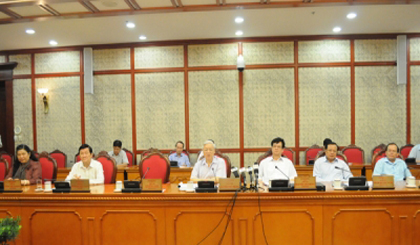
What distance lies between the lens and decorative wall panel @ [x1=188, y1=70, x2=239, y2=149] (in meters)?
6.37

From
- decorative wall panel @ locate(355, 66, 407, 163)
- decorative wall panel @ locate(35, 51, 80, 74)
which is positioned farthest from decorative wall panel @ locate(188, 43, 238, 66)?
decorative wall panel @ locate(355, 66, 407, 163)

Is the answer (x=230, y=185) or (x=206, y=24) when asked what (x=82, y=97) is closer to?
(x=206, y=24)

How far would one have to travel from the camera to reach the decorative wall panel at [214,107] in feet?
20.9

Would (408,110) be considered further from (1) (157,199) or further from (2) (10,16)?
(2) (10,16)

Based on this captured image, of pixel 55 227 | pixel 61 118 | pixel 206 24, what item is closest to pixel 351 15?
pixel 206 24

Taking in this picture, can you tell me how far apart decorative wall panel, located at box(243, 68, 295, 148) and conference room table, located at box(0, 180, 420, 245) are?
369 centimetres

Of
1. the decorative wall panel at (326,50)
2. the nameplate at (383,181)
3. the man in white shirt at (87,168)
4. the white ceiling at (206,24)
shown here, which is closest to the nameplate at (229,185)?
the nameplate at (383,181)

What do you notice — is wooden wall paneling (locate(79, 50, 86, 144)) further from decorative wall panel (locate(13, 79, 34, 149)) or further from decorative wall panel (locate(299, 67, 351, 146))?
decorative wall panel (locate(299, 67, 351, 146))

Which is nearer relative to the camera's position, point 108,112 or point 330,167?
point 330,167

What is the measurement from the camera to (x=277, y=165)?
3.47 metres

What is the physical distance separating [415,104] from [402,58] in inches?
39.7

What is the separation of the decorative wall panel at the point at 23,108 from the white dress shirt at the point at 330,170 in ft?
20.4

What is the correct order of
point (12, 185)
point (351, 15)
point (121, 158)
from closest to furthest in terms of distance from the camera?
point (12, 185), point (351, 15), point (121, 158)

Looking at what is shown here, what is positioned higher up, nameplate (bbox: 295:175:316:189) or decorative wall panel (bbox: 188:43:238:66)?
decorative wall panel (bbox: 188:43:238:66)
